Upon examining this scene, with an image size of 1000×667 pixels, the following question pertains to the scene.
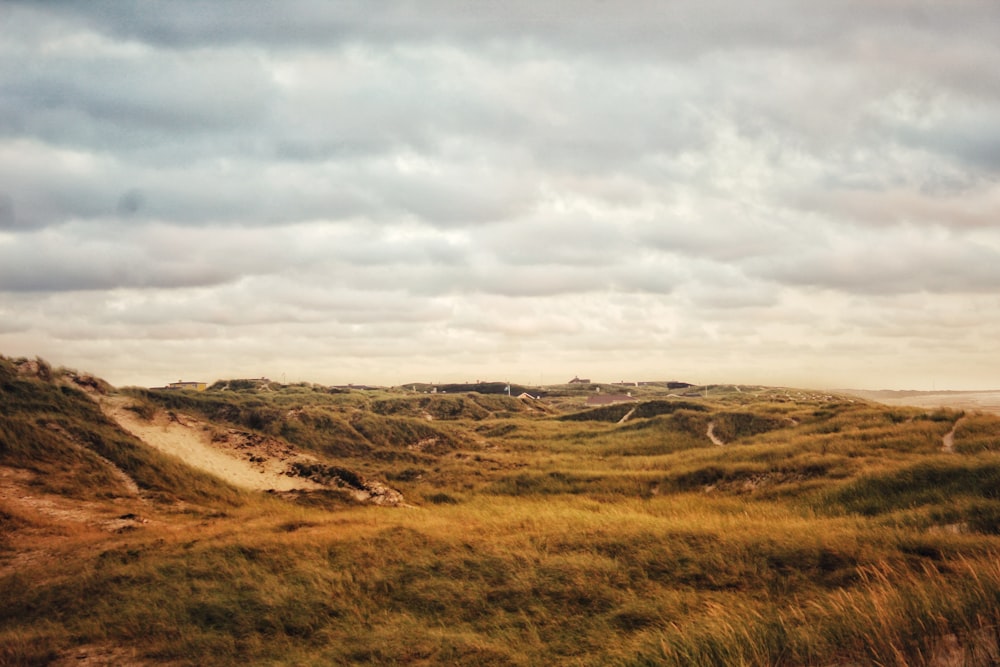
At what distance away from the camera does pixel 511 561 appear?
10.6m

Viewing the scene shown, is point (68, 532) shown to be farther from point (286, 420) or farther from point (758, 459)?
point (758, 459)

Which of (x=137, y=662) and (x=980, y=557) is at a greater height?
(x=980, y=557)

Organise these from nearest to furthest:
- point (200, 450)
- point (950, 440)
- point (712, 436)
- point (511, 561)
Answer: point (511, 561) < point (950, 440) < point (200, 450) < point (712, 436)

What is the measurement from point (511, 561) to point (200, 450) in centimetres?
1844

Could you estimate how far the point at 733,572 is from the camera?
9555mm

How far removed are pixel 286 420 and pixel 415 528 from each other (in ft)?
76.1

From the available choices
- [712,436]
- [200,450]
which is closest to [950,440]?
[712,436]

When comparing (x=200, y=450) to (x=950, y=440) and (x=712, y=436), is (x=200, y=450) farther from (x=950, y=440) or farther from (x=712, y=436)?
(x=950, y=440)

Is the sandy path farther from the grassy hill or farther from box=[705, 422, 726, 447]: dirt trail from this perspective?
box=[705, 422, 726, 447]: dirt trail

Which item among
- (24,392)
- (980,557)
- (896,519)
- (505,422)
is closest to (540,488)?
(896,519)

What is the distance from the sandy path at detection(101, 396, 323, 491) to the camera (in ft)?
74.2

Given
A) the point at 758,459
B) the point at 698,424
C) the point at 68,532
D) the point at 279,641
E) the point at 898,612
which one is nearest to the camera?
the point at 898,612

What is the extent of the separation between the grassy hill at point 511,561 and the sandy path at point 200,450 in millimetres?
1330

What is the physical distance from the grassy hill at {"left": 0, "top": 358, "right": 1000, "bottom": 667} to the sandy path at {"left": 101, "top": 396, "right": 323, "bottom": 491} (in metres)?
1.33
